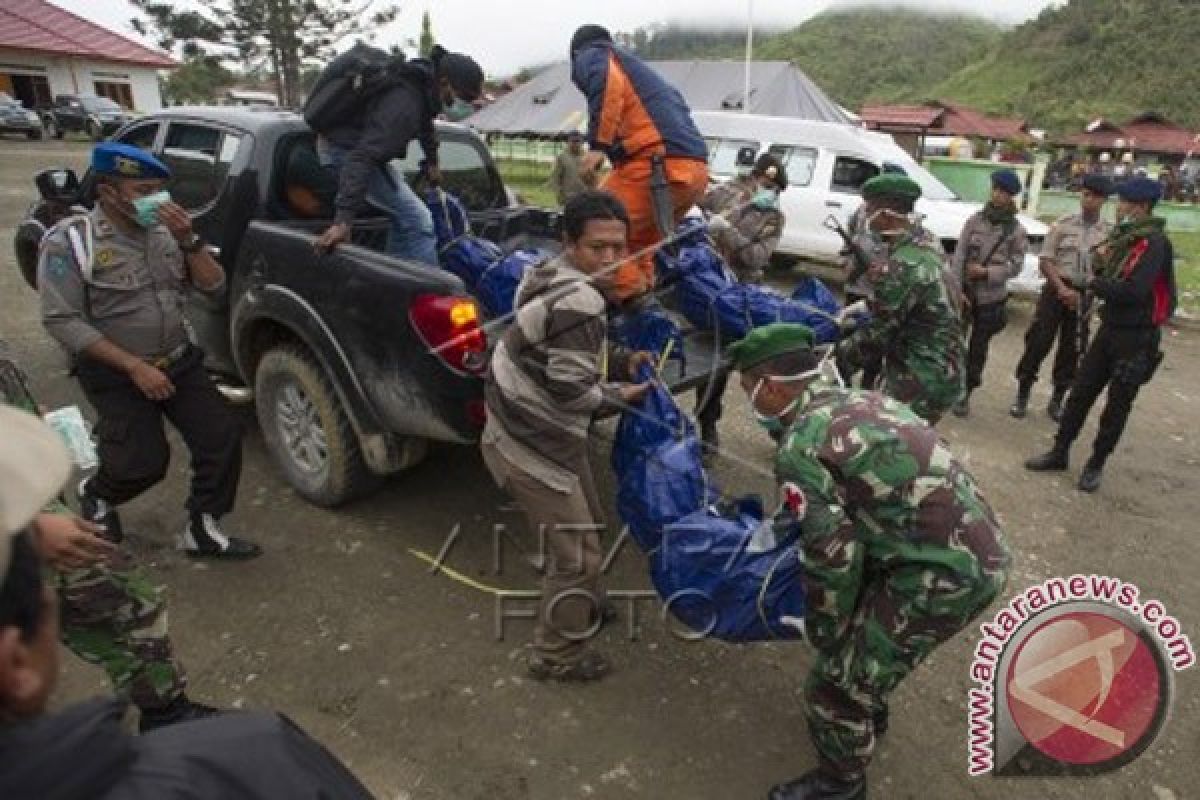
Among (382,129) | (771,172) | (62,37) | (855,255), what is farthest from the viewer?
(62,37)

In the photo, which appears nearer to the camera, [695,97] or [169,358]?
[169,358]

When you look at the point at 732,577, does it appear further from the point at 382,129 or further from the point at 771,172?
the point at 771,172

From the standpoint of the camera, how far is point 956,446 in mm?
5242

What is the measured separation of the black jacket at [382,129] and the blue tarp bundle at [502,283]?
0.67 meters

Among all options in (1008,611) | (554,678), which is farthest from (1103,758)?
(554,678)

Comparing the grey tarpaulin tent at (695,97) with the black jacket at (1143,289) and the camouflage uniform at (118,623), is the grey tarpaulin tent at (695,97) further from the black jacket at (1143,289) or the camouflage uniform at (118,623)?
the camouflage uniform at (118,623)

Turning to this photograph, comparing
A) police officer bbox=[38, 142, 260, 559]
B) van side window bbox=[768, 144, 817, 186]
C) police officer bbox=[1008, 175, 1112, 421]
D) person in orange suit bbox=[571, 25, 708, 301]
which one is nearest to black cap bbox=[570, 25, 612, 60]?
person in orange suit bbox=[571, 25, 708, 301]

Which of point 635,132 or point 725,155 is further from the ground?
point 635,132

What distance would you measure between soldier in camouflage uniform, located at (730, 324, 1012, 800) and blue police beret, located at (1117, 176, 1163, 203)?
3440mm

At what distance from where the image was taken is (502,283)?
3752 mm

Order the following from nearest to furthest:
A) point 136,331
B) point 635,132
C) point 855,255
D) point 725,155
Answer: point 136,331, point 635,132, point 855,255, point 725,155

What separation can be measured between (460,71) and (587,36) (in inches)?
24.7

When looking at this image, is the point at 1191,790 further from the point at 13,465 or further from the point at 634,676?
the point at 13,465

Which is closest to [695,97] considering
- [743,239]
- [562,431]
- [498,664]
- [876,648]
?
[743,239]
